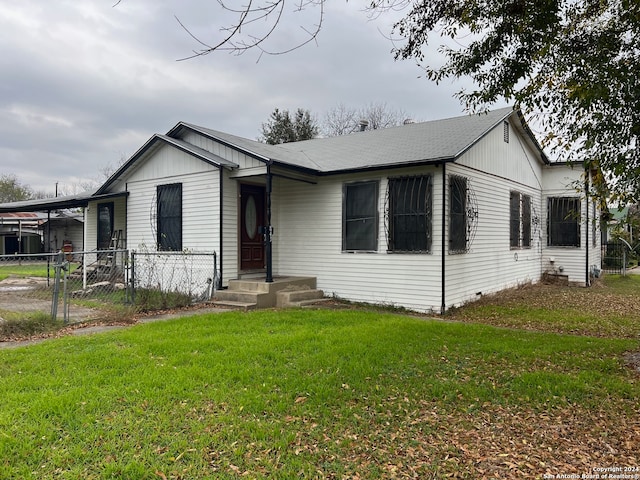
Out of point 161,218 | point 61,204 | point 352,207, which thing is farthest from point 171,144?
point 61,204

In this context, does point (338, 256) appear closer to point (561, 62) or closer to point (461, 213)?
point (461, 213)

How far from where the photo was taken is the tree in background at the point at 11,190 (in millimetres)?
46844

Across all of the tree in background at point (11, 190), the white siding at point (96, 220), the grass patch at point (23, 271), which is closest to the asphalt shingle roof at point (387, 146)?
the white siding at point (96, 220)

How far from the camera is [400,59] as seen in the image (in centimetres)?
592

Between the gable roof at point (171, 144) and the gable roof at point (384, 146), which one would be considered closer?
the gable roof at point (384, 146)

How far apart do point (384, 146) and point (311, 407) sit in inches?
327

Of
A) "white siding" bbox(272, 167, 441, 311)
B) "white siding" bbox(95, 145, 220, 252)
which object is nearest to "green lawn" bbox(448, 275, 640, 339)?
"white siding" bbox(272, 167, 441, 311)

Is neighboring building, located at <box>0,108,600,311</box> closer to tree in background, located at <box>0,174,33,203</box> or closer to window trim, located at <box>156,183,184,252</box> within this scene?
window trim, located at <box>156,183,184,252</box>

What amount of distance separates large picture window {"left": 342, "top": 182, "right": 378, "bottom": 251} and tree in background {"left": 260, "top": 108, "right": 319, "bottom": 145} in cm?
2015

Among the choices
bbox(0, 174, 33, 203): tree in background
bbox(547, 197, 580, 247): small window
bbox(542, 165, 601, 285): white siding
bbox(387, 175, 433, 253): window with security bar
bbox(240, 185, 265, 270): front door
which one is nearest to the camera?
bbox(387, 175, 433, 253): window with security bar

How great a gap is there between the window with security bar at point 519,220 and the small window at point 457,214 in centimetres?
344


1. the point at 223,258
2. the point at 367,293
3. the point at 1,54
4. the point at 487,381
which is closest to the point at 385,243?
the point at 367,293

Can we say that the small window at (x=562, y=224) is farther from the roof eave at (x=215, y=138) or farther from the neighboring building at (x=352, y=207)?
the roof eave at (x=215, y=138)

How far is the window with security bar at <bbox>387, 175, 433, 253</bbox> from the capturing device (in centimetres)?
900
